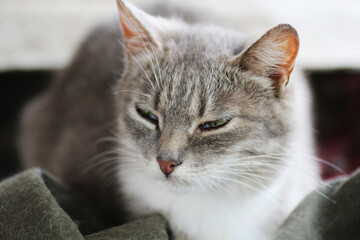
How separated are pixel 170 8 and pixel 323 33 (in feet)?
2.88

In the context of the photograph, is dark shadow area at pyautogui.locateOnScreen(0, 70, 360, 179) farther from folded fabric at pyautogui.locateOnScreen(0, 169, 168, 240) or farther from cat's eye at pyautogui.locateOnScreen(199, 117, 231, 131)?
cat's eye at pyautogui.locateOnScreen(199, 117, 231, 131)

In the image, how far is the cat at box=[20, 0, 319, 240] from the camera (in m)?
1.08

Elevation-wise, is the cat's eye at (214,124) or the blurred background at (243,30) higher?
the cat's eye at (214,124)

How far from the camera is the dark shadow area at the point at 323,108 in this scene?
A: 196cm

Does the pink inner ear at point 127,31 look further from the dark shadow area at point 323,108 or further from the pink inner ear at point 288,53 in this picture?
the dark shadow area at point 323,108

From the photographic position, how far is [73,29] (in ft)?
6.91

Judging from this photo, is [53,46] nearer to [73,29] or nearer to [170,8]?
[73,29]

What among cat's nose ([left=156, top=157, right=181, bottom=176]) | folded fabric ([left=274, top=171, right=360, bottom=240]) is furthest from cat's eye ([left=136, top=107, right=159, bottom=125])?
folded fabric ([left=274, top=171, right=360, bottom=240])

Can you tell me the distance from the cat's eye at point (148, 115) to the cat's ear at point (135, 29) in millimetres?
176

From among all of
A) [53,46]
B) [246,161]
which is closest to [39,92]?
[53,46]

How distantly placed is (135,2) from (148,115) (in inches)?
40.0

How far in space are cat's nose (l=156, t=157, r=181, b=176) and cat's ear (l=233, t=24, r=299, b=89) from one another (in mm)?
313

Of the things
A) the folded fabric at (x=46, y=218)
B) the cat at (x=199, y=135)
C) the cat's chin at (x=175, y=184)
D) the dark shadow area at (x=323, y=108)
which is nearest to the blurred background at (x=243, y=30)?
the dark shadow area at (x=323, y=108)

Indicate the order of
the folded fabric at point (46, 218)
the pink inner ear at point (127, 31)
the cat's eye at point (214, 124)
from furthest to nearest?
the pink inner ear at point (127, 31) < the cat's eye at point (214, 124) < the folded fabric at point (46, 218)
